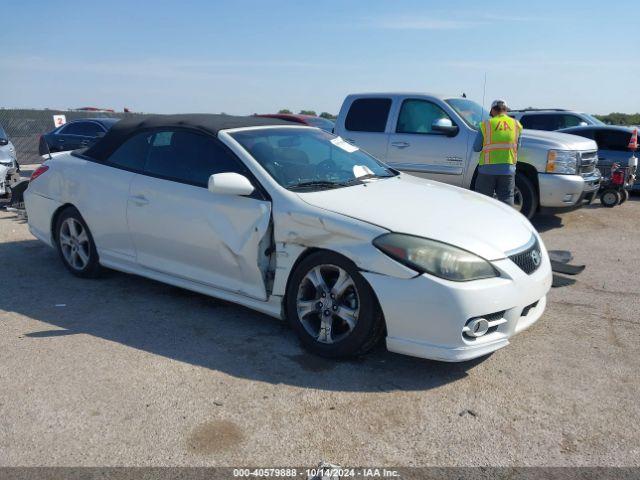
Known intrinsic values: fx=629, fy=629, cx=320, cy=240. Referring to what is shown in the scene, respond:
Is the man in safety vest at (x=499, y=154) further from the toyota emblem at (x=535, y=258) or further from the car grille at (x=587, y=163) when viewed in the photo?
the toyota emblem at (x=535, y=258)

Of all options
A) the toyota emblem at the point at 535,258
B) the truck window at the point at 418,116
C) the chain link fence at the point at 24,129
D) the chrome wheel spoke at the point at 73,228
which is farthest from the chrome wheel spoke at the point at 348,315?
the chain link fence at the point at 24,129

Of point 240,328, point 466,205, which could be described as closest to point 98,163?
point 240,328

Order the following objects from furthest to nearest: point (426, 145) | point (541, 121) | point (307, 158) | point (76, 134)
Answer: point (541, 121) → point (76, 134) → point (426, 145) → point (307, 158)

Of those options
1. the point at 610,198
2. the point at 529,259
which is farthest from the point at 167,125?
the point at 610,198

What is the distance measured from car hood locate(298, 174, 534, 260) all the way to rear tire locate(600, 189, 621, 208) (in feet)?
23.0

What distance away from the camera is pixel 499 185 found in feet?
26.0

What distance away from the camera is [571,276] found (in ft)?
21.0

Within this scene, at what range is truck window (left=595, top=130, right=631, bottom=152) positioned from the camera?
12242 mm

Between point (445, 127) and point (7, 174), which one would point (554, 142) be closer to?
point (445, 127)

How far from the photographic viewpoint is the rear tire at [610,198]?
11.0 m

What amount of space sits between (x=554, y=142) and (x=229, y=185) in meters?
6.01

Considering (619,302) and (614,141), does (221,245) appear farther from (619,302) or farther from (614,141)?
(614,141)

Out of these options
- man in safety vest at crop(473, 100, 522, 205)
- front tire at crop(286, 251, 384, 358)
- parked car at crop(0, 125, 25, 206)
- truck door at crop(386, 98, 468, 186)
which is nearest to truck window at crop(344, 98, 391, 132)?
truck door at crop(386, 98, 468, 186)

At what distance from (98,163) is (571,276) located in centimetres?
476
